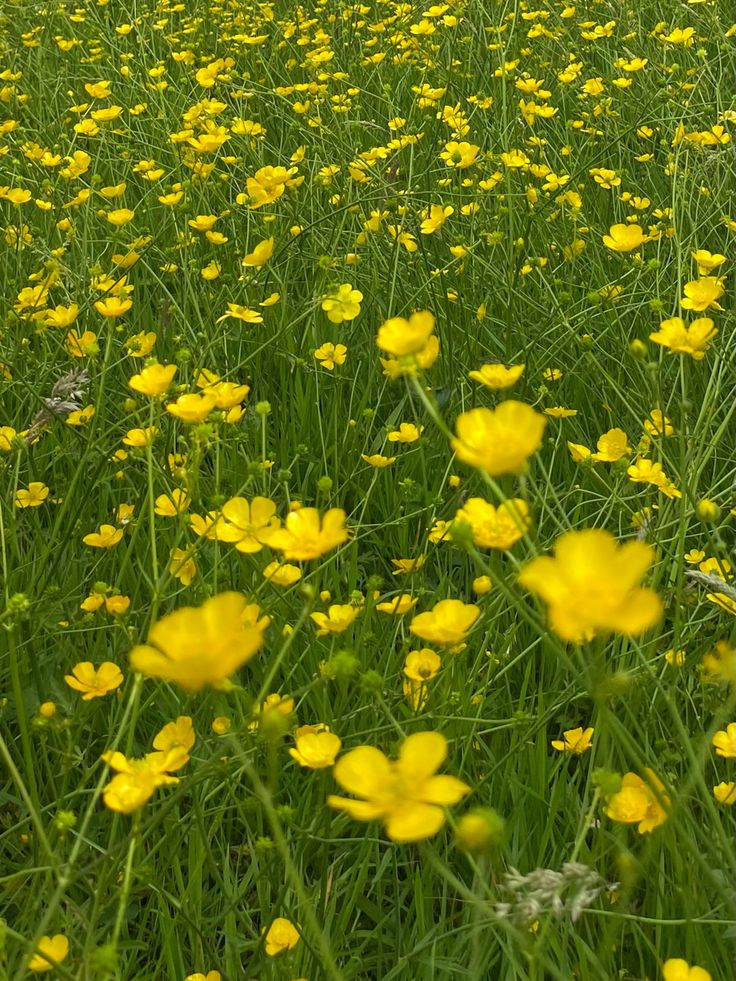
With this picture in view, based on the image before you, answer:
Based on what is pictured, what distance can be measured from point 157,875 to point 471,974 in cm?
43

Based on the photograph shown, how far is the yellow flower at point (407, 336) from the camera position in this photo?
875mm

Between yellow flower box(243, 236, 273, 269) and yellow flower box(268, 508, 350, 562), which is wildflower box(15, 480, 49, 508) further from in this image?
yellow flower box(268, 508, 350, 562)

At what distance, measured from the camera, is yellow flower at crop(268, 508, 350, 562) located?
0.97 m

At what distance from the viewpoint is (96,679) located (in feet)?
4.17

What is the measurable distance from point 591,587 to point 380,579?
0.72m

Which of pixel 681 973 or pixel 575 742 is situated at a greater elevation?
pixel 681 973

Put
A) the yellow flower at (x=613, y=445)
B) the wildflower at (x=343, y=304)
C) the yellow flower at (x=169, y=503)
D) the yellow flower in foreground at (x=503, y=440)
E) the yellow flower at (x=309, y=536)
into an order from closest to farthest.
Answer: the yellow flower in foreground at (x=503, y=440), the yellow flower at (x=309, y=536), the yellow flower at (x=169, y=503), the yellow flower at (x=613, y=445), the wildflower at (x=343, y=304)

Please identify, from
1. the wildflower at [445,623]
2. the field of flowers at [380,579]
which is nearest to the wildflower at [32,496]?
the field of flowers at [380,579]

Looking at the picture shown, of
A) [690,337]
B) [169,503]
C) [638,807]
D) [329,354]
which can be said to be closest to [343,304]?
[329,354]

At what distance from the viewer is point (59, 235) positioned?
252 centimetres

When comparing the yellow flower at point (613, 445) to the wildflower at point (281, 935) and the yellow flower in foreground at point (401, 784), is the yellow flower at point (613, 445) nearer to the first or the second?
the wildflower at point (281, 935)

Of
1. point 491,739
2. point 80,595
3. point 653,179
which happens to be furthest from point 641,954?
point 653,179

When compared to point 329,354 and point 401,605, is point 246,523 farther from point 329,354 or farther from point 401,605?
point 329,354

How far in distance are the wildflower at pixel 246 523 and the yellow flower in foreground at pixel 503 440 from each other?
1.50ft
